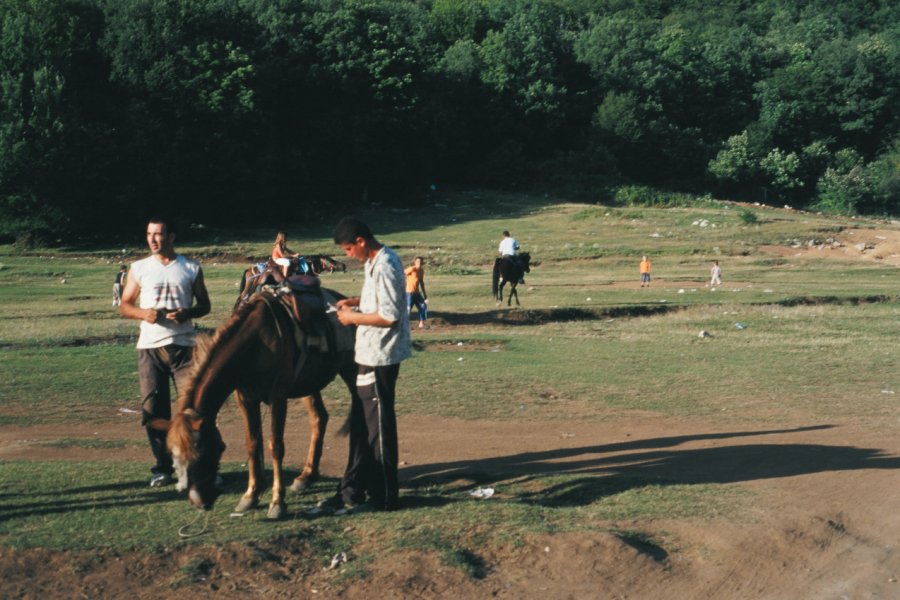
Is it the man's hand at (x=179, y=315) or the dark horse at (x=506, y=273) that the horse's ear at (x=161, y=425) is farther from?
the dark horse at (x=506, y=273)

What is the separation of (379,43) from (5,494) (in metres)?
51.5

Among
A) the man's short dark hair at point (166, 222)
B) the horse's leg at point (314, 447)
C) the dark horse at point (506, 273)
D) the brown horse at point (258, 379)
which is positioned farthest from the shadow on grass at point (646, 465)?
the dark horse at point (506, 273)

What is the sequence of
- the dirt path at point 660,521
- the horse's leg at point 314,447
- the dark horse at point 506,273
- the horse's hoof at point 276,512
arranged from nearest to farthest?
1. the dirt path at point 660,521
2. the horse's hoof at point 276,512
3. the horse's leg at point 314,447
4. the dark horse at point 506,273

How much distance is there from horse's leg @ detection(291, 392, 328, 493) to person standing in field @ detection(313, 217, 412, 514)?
1.95ft

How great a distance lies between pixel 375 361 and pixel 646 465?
3.71 metres

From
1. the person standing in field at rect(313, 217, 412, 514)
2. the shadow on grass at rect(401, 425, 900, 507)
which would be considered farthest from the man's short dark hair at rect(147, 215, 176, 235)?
the shadow on grass at rect(401, 425, 900, 507)

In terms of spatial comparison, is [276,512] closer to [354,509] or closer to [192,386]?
[354,509]

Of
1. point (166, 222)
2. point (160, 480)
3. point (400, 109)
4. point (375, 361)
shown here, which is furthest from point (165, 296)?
point (400, 109)

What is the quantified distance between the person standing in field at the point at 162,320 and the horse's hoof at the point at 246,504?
3.50 feet

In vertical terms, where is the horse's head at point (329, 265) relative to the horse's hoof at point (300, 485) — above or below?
above

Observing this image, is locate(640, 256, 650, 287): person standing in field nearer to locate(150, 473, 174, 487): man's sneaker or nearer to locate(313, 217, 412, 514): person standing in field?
locate(313, 217, 412, 514): person standing in field

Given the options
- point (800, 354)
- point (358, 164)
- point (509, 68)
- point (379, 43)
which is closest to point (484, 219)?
point (358, 164)

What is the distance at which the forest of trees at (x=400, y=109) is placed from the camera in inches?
1730

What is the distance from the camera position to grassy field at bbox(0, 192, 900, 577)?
7945 mm
